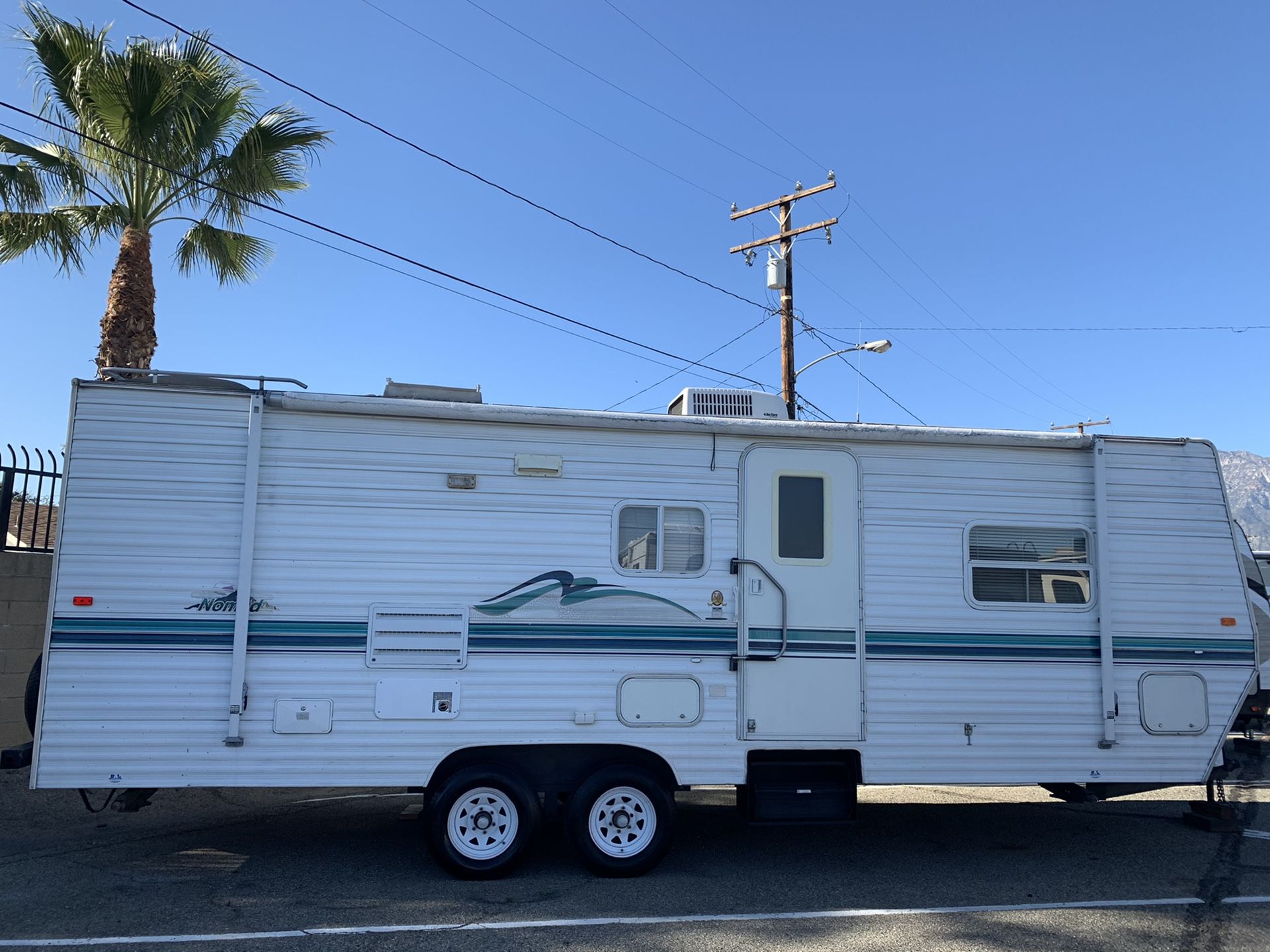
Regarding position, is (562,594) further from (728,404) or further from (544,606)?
(728,404)

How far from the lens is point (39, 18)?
997cm

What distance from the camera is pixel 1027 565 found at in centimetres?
719

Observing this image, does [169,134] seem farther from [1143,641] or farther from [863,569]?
[1143,641]

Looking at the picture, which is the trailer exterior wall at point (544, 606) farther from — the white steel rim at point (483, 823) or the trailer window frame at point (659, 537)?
the white steel rim at point (483, 823)

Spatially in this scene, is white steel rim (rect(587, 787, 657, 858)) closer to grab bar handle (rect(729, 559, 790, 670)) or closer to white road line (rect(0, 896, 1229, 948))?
white road line (rect(0, 896, 1229, 948))

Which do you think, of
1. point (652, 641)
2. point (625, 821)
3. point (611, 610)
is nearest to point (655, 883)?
point (625, 821)

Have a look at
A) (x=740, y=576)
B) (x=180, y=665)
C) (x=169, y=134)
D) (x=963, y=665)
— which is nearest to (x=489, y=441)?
(x=740, y=576)

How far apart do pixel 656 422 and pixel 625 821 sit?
2.80 m

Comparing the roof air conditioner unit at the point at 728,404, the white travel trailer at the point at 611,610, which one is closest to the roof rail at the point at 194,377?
the white travel trailer at the point at 611,610

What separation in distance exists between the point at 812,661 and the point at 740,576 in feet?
2.60

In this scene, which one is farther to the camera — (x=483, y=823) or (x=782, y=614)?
(x=782, y=614)

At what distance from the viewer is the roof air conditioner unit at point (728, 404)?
299 inches

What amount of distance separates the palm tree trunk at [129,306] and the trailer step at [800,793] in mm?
8417

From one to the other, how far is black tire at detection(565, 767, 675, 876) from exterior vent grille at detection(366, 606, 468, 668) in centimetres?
127
